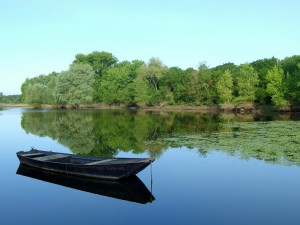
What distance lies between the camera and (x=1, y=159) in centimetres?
2241

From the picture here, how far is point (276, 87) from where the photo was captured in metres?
66.2

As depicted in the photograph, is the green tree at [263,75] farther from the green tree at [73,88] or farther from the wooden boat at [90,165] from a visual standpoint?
the wooden boat at [90,165]

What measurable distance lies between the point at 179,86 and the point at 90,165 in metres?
74.0

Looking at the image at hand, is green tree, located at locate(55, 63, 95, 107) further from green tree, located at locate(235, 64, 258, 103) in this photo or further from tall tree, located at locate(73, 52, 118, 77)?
green tree, located at locate(235, 64, 258, 103)

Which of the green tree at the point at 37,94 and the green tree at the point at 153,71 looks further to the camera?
the green tree at the point at 37,94

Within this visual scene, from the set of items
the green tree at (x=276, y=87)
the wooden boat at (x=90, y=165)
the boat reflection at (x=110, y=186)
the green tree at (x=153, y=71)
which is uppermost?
the green tree at (x=153, y=71)

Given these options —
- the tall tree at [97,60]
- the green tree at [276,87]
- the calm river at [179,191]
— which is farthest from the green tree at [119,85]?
the calm river at [179,191]

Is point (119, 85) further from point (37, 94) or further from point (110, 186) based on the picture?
point (110, 186)

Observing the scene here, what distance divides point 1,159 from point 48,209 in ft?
40.1

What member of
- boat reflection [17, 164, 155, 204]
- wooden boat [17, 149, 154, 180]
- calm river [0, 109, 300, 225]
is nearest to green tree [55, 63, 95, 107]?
calm river [0, 109, 300, 225]

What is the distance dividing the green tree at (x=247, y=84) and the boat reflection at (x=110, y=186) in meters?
61.7

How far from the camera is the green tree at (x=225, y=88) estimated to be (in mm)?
75125

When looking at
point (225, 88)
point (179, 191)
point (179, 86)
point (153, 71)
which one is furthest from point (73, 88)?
point (179, 191)

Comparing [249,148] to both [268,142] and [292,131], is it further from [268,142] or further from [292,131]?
[292,131]
